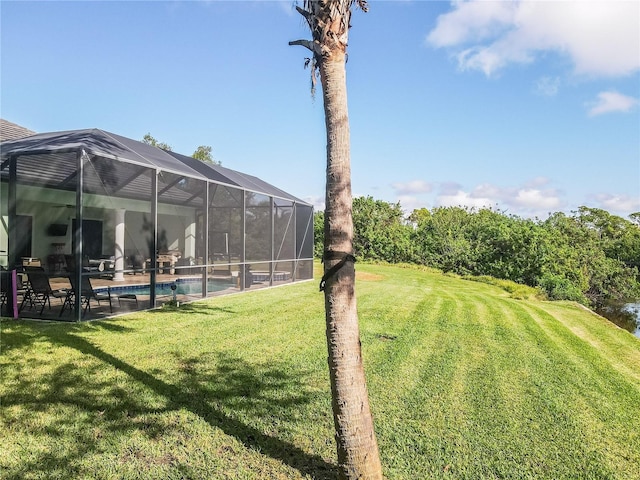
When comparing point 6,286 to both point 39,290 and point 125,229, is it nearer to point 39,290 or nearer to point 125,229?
point 39,290

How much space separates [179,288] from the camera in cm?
1019

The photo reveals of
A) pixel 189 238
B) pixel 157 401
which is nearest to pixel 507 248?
pixel 189 238

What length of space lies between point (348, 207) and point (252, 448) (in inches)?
73.1

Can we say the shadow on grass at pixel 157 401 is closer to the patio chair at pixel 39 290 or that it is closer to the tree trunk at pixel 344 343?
the tree trunk at pixel 344 343

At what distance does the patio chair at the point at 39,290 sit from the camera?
7.05 m

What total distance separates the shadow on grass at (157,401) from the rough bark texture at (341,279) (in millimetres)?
487

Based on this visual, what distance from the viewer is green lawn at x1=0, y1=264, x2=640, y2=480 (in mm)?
2805

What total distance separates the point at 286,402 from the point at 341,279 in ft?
6.54

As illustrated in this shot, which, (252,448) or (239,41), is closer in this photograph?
(252,448)

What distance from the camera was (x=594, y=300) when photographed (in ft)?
75.9

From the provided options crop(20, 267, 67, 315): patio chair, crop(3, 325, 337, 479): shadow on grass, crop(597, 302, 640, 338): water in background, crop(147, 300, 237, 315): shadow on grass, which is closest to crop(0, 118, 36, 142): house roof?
crop(20, 267, 67, 315): patio chair

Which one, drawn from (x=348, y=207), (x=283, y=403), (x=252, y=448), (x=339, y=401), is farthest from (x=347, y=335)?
(x=283, y=403)

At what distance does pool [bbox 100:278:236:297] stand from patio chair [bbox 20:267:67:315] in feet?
3.74

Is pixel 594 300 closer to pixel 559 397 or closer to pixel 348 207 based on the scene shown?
pixel 559 397
